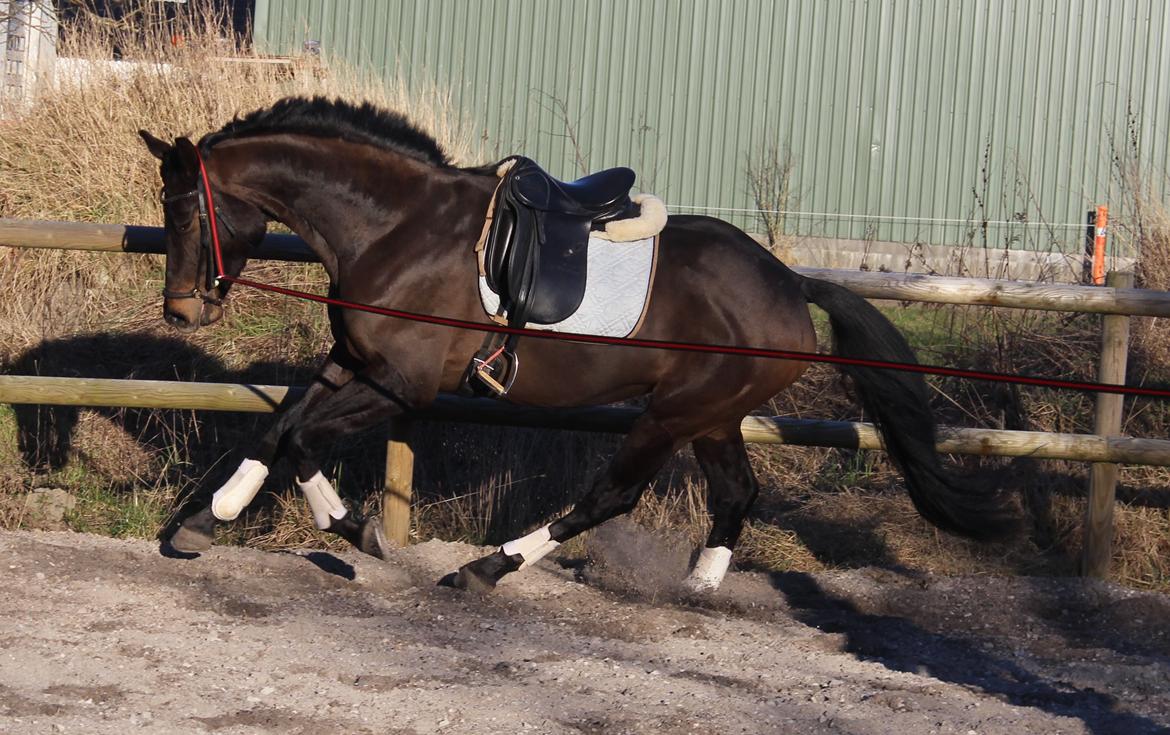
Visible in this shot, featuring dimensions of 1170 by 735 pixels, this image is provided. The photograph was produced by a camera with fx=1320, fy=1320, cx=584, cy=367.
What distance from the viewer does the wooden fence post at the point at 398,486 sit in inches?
245

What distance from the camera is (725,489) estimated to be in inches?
231

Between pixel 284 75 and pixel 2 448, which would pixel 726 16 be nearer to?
pixel 284 75

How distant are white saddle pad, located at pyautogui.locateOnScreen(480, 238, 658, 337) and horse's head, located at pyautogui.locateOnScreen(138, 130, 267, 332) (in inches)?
38.4

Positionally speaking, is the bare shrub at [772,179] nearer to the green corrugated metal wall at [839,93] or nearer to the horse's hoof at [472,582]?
the green corrugated metal wall at [839,93]

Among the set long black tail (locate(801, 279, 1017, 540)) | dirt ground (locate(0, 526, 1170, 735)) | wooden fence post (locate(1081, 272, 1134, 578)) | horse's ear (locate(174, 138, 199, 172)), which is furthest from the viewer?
wooden fence post (locate(1081, 272, 1134, 578))

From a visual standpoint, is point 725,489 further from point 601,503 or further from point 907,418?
point 907,418

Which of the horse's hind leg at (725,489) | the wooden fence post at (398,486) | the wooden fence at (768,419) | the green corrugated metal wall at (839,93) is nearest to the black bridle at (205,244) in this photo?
the wooden fence at (768,419)

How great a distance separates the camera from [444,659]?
4504mm

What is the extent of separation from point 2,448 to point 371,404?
318 centimetres

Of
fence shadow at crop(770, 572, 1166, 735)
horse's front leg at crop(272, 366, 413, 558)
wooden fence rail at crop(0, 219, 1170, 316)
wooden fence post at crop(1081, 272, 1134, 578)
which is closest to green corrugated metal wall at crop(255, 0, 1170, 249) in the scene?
wooden fence post at crop(1081, 272, 1134, 578)

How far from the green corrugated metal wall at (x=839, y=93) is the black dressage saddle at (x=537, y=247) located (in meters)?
11.6

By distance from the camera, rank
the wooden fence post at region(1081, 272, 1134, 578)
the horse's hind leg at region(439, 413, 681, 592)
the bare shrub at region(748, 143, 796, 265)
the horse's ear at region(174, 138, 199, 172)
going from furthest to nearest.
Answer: the bare shrub at region(748, 143, 796, 265), the wooden fence post at region(1081, 272, 1134, 578), the horse's hind leg at region(439, 413, 681, 592), the horse's ear at region(174, 138, 199, 172)

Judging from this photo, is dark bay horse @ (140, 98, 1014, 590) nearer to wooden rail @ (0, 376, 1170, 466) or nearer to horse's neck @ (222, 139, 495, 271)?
horse's neck @ (222, 139, 495, 271)

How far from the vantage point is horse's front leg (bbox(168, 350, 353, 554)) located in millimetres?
5152
